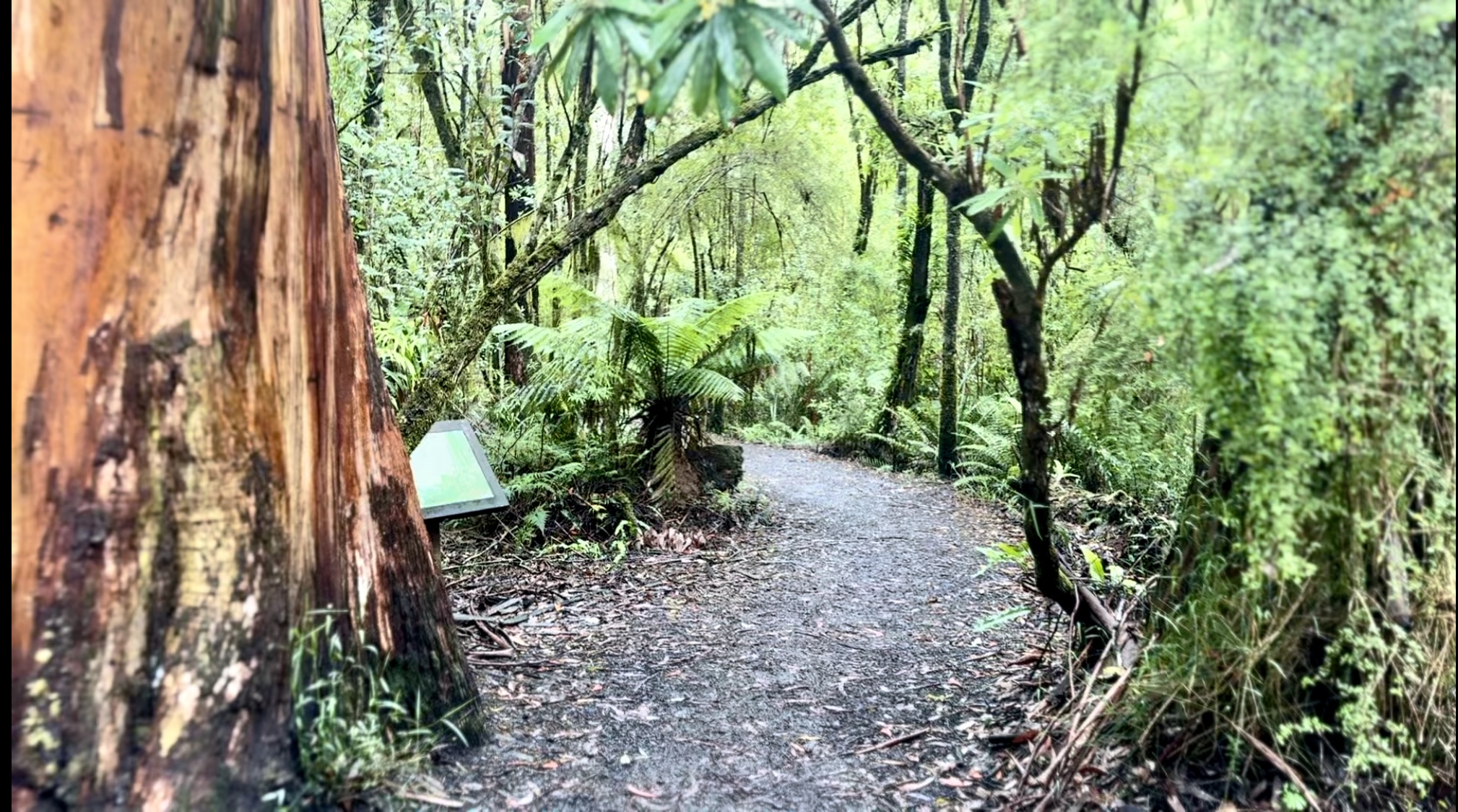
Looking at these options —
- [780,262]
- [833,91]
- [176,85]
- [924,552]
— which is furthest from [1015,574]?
[833,91]

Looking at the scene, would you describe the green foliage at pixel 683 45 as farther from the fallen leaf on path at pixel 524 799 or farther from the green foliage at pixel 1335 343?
the fallen leaf on path at pixel 524 799

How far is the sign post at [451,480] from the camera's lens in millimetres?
3756

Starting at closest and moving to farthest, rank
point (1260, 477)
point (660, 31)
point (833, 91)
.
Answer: point (660, 31)
point (1260, 477)
point (833, 91)

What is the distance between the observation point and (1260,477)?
177 centimetres

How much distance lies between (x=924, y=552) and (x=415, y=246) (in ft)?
14.5

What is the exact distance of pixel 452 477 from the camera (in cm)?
387

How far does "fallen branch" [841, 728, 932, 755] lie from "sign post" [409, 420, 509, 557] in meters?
1.94

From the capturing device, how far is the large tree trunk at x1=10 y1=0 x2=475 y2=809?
179 centimetres

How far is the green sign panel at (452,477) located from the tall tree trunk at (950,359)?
6.51 meters

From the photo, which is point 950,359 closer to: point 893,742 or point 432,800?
point 893,742

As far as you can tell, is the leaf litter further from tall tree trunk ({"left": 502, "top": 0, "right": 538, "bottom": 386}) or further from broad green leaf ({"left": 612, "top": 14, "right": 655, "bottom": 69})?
tall tree trunk ({"left": 502, "top": 0, "right": 538, "bottom": 386})

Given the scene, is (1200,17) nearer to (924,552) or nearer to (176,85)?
(176,85)

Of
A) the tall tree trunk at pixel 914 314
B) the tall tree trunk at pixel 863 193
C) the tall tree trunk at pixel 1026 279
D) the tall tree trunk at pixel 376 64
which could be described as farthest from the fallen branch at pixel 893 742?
the tall tree trunk at pixel 863 193

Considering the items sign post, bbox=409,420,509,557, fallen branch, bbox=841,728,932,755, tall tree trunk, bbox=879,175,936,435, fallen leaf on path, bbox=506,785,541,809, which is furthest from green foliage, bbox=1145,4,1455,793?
tall tree trunk, bbox=879,175,936,435
